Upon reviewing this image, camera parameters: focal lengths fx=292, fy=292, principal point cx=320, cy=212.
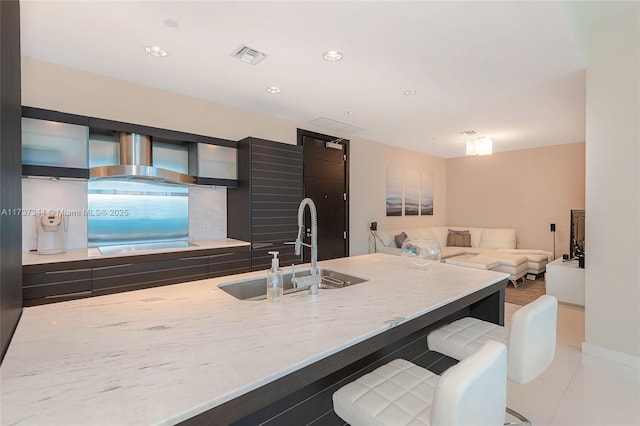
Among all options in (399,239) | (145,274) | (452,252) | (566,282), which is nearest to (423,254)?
(145,274)

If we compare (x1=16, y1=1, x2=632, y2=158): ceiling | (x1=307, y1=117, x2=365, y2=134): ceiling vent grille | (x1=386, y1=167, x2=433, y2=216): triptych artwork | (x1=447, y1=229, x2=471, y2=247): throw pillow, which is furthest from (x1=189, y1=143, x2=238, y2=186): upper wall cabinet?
(x1=447, y1=229, x2=471, y2=247): throw pillow

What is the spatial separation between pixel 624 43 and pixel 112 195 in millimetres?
4723

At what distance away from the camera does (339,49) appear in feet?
7.59

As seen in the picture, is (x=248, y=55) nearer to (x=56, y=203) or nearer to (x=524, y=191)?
(x=56, y=203)

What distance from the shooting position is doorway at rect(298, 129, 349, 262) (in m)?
4.41

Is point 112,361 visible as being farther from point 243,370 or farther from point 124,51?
point 124,51

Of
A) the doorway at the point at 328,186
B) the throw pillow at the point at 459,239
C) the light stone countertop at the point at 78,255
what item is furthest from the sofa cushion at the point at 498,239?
the light stone countertop at the point at 78,255

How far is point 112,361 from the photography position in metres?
0.84

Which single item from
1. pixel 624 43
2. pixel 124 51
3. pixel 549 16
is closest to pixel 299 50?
pixel 124 51

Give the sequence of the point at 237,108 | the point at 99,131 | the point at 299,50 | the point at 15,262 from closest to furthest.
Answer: the point at 15,262
the point at 299,50
the point at 99,131
the point at 237,108

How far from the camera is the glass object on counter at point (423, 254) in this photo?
6.97 ft

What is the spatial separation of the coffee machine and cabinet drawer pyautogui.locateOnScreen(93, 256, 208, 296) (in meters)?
0.47

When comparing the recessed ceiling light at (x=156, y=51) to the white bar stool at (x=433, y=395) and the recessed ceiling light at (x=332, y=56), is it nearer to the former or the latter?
the recessed ceiling light at (x=332, y=56)

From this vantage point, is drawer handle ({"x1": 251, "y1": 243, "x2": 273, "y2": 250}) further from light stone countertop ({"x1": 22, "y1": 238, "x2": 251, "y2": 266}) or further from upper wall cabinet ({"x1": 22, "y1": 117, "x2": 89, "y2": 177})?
upper wall cabinet ({"x1": 22, "y1": 117, "x2": 89, "y2": 177})
